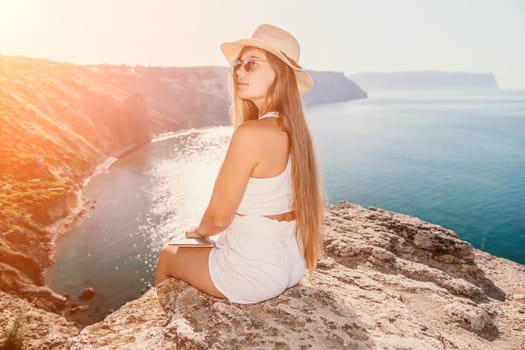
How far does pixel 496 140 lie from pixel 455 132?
1609 cm

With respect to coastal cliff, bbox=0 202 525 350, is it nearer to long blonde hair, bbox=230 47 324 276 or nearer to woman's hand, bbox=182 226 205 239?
woman's hand, bbox=182 226 205 239

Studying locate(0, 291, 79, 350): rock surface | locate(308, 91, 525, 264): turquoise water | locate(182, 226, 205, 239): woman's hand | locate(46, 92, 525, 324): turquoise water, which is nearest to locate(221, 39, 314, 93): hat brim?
locate(182, 226, 205, 239): woman's hand

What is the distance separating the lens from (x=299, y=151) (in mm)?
3477

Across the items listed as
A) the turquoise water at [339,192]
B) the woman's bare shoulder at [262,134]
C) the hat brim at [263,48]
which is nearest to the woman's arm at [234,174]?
the woman's bare shoulder at [262,134]

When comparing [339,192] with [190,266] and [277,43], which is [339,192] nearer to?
[190,266]

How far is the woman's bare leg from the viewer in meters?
3.78

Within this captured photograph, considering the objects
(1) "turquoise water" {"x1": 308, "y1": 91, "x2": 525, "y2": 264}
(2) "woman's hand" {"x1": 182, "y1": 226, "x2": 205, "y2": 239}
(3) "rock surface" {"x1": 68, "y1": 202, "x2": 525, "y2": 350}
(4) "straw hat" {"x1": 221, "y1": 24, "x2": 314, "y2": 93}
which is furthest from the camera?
(1) "turquoise water" {"x1": 308, "y1": 91, "x2": 525, "y2": 264}

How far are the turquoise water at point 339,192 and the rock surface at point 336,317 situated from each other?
27.9m

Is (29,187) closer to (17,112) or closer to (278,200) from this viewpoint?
(17,112)

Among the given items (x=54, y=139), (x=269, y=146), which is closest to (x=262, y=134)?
(x=269, y=146)

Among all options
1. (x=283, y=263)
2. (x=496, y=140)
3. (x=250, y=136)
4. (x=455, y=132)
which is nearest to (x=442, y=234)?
(x=283, y=263)

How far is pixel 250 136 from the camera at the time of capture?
315cm

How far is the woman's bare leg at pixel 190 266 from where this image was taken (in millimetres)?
3777

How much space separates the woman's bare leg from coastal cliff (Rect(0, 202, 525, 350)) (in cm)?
21
